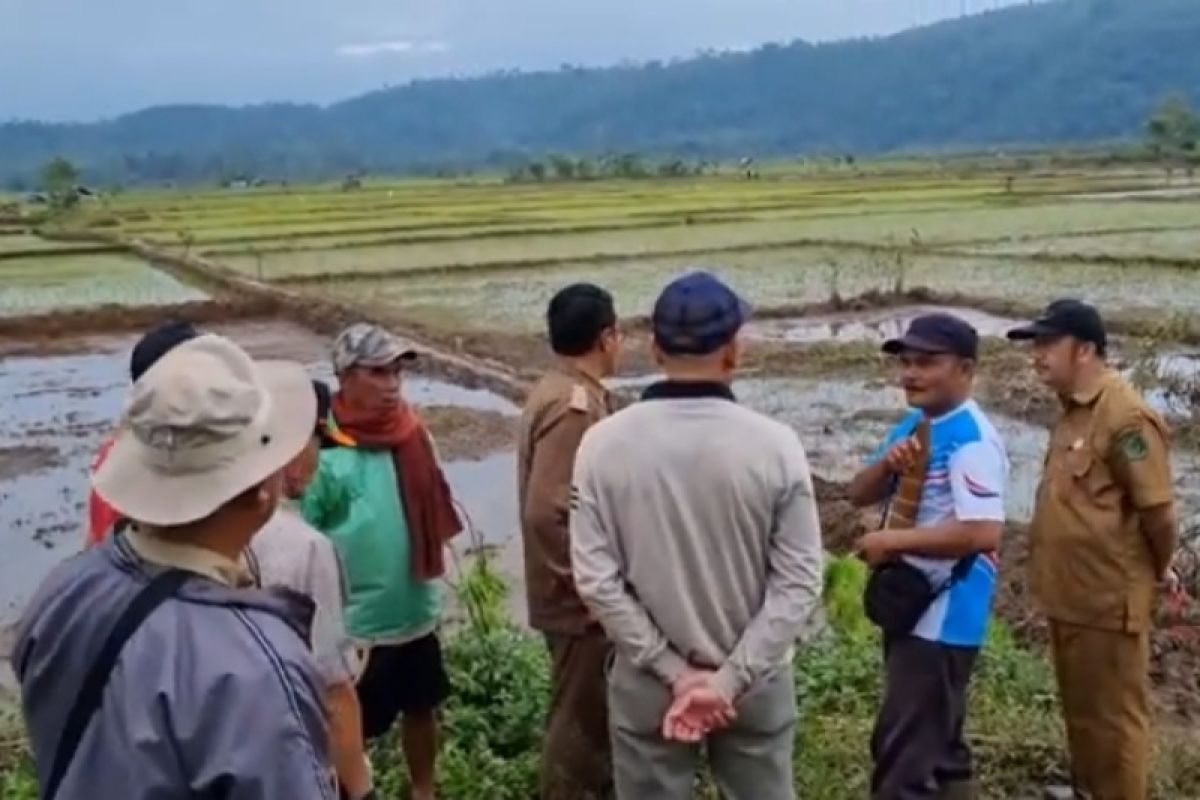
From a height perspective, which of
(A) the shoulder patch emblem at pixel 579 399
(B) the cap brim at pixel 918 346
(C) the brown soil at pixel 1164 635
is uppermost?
(B) the cap brim at pixel 918 346

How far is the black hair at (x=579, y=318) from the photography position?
3.64 m

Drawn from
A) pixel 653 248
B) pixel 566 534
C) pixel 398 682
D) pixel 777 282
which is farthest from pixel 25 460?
pixel 653 248

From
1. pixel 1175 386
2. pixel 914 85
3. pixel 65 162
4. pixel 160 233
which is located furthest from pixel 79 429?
pixel 914 85

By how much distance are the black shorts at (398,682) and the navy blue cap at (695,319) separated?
1.27 m

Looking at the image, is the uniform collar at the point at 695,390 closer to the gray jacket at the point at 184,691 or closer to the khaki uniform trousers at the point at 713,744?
the khaki uniform trousers at the point at 713,744

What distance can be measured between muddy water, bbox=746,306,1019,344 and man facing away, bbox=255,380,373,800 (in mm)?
13691

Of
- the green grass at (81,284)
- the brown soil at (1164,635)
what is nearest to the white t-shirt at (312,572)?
the brown soil at (1164,635)

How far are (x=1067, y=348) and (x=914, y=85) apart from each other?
192 meters

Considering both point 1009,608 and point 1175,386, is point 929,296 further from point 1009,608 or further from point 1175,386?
point 1009,608

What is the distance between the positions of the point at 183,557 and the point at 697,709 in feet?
4.56

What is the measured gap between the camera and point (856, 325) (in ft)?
57.2

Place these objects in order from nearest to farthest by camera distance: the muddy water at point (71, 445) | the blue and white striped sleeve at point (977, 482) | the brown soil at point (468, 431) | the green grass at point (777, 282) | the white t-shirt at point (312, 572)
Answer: the white t-shirt at point (312, 572), the blue and white striped sleeve at point (977, 482), the muddy water at point (71, 445), the brown soil at point (468, 431), the green grass at point (777, 282)

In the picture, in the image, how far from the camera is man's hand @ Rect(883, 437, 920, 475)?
3.53 m

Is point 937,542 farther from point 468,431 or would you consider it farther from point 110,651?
point 468,431
